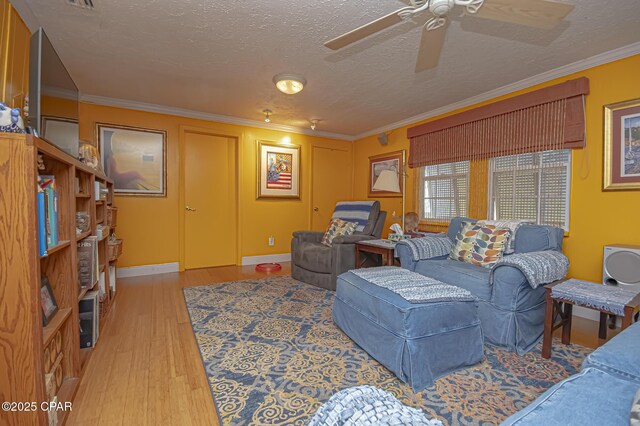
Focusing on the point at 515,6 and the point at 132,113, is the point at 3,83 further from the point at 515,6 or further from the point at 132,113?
the point at 515,6

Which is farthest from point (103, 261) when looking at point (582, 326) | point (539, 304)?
point (582, 326)

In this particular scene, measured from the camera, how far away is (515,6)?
141cm

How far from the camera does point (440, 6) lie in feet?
4.46

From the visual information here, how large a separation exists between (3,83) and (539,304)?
3.63 m

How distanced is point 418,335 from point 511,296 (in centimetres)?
86

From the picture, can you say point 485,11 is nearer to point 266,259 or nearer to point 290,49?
point 290,49

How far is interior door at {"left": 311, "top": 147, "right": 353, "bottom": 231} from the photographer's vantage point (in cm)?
525

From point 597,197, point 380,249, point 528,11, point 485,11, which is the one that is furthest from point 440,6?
point 597,197

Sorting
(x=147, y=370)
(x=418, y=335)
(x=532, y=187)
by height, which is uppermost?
(x=532, y=187)

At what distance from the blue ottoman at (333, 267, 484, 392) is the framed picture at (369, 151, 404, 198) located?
279 cm

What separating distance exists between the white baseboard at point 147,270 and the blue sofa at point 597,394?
4274 millimetres

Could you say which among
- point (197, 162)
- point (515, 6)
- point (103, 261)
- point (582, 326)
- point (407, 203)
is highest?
point (515, 6)

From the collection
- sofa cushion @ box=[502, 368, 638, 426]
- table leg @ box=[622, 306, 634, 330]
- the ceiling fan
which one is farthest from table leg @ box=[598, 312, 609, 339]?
the ceiling fan

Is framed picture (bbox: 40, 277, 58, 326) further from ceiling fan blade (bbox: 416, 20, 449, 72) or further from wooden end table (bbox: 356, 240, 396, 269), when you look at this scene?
wooden end table (bbox: 356, 240, 396, 269)
